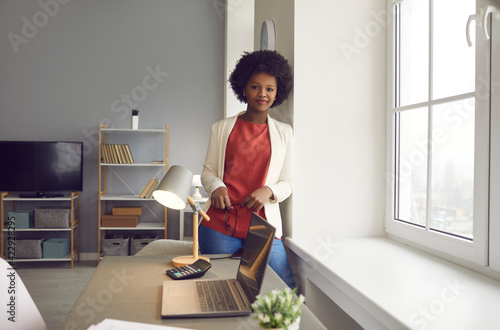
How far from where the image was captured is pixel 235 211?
184 centimetres

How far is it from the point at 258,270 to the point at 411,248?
3.02ft

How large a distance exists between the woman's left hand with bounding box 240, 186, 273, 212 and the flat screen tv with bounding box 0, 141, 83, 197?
10.8 ft

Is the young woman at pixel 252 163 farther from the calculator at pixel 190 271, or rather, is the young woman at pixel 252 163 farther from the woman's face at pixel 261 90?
the calculator at pixel 190 271

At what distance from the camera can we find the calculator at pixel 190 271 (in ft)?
4.47

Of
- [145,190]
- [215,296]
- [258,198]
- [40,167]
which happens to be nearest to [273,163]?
[258,198]

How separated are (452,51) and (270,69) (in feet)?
2.45

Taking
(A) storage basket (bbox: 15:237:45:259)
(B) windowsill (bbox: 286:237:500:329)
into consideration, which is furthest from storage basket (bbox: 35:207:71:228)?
(B) windowsill (bbox: 286:237:500:329)

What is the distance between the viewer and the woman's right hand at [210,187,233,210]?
1758 mm

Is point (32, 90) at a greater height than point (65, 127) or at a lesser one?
greater

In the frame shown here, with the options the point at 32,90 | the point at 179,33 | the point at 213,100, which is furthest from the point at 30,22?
the point at 213,100

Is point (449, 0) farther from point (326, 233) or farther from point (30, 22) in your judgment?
point (30, 22)

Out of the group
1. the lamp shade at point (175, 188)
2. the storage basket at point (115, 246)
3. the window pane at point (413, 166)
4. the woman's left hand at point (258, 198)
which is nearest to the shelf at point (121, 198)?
the storage basket at point (115, 246)

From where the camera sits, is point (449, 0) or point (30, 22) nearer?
point (449, 0)

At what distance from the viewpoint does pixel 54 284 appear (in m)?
3.77
